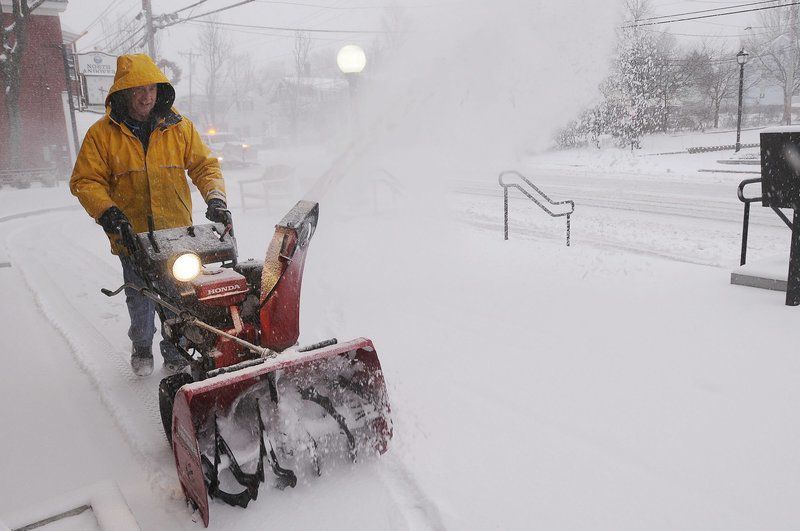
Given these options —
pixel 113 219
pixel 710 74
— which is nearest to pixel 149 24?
pixel 113 219

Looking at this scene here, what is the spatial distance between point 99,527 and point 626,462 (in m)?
2.52

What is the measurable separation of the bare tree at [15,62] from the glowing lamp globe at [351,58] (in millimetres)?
20635

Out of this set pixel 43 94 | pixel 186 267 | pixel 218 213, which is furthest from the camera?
pixel 43 94

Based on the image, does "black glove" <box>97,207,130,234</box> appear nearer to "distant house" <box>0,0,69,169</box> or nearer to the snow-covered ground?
the snow-covered ground

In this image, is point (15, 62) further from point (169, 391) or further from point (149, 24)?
point (169, 391)

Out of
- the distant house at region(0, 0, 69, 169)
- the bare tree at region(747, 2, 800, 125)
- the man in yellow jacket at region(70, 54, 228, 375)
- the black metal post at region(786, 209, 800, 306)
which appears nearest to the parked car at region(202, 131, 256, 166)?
the distant house at region(0, 0, 69, 169)

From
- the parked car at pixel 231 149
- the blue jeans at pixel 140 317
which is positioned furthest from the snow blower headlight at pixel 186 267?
the parked car at pixel 231 149

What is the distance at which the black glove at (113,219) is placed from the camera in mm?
3410

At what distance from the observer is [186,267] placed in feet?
9.62

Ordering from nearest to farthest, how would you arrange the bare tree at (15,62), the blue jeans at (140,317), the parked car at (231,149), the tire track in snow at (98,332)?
the tire track in snow at (98,332) → the blue jeans at (140,317) → the bare tree at (15,62) → the parked car at (231,149)

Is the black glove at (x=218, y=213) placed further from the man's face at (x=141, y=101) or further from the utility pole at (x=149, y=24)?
the utility pole at (x=149, y=24)

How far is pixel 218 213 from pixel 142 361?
4.79 ft

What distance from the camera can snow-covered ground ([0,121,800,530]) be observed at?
2.70m

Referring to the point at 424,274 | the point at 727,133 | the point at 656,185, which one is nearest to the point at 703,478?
the point at 424,274
